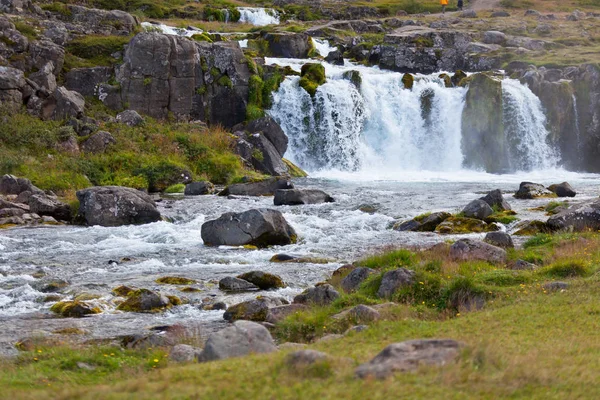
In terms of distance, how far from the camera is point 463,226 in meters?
26.9

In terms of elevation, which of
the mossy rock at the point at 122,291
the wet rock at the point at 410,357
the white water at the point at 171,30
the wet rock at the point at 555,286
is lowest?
the mossy rock at the point at 122,291

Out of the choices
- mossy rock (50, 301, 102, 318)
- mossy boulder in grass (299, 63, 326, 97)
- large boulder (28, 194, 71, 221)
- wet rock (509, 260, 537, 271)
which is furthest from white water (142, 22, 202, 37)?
wet rock (509, 260, 537, 271)

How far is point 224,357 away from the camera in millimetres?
9555

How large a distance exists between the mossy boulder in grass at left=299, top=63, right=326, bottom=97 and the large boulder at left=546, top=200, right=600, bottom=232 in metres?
29.2

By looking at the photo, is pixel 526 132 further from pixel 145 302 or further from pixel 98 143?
pixel 145 302

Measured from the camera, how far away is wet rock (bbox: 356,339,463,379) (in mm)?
7840

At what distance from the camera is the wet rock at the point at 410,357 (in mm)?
7840

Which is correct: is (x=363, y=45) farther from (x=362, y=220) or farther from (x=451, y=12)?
(x=362, y=220)

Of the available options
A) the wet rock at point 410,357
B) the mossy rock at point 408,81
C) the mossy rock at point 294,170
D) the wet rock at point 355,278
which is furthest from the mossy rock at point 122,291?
the mossy rock at point 408,81

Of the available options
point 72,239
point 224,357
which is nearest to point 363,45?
point 72,239

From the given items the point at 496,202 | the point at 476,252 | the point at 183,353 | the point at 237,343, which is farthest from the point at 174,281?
the point at 496,202

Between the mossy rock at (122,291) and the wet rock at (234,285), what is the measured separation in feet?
7.38

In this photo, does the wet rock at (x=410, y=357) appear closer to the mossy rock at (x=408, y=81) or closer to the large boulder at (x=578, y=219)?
the large boulder at (x=578, y=219)

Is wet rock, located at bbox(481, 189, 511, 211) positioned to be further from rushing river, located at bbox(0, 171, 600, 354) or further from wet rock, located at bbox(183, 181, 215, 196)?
wet rock, located at bbox(183, 181, 215, 196)
